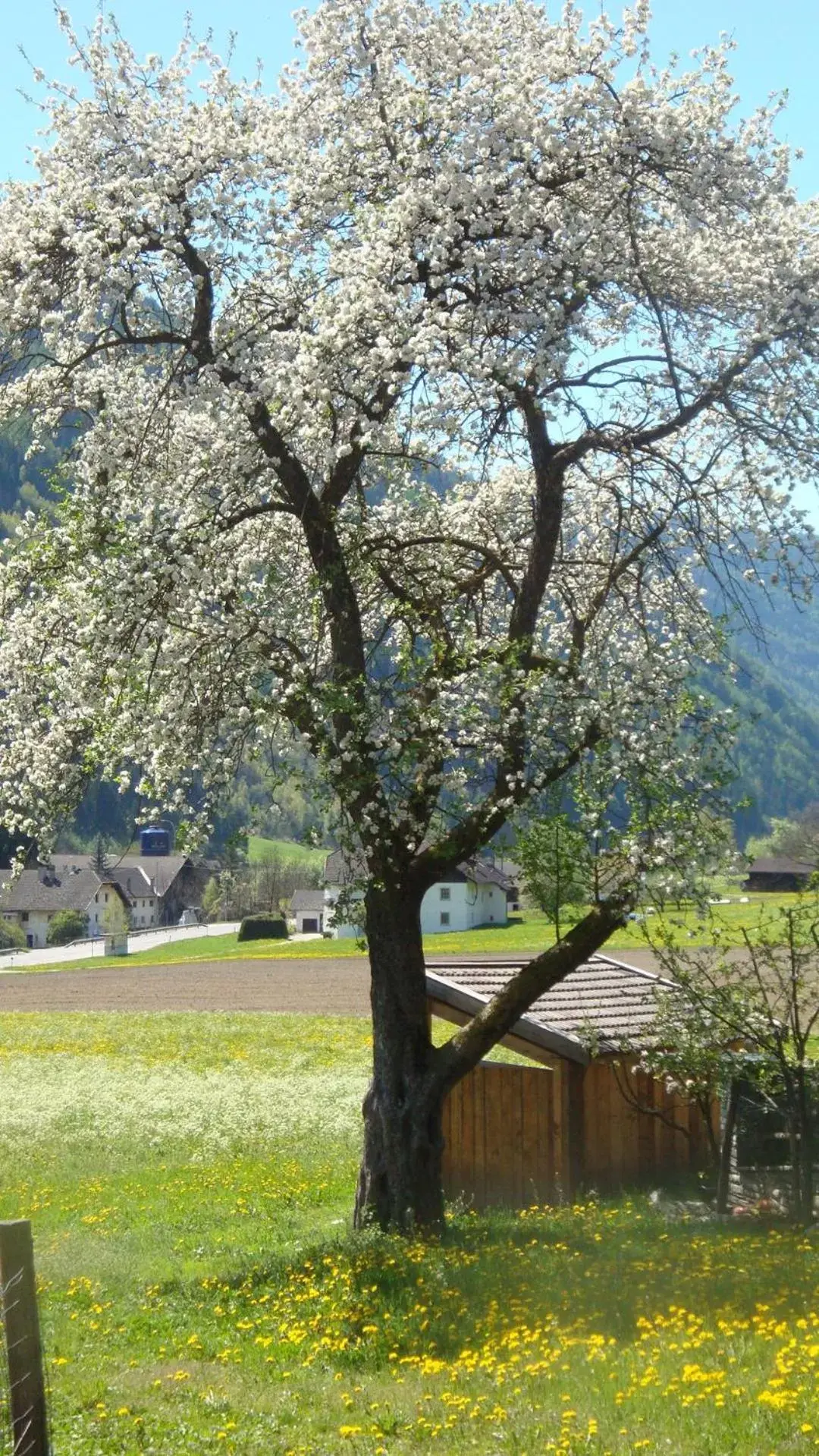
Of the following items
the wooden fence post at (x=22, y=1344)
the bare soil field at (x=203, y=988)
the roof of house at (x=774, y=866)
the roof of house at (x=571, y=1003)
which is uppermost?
the roof of house at (x=774, y=866)

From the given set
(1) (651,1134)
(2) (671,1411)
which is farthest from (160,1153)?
(2) (671,1411)

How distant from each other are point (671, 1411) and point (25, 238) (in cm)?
1138

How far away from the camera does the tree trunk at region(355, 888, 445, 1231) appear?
14375 mm

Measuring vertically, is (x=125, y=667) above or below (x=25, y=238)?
below

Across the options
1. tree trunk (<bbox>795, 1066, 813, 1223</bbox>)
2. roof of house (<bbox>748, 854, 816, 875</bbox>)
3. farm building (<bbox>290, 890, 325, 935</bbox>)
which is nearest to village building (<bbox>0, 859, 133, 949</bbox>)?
farm building (<bbox>290, 890, 325, 935</bbox>)

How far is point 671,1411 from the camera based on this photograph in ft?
26.0

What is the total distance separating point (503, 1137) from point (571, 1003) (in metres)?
1.96

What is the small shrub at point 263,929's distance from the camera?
107 meters

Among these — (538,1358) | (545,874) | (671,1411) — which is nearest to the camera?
(671,1411)

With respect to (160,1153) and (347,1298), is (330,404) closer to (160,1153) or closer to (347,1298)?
(347,1298)

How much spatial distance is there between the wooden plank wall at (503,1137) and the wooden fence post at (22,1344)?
34.3 ft

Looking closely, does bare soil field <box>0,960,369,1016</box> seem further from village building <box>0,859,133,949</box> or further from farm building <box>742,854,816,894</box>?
village building <box>0,859,133,949</box>

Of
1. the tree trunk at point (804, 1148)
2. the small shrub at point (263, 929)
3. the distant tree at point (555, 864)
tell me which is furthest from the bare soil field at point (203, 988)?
the tree trunk at point (804, 1148)

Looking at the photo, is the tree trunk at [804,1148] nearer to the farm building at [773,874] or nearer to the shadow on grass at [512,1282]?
the shadow on grass at [512,1282]
